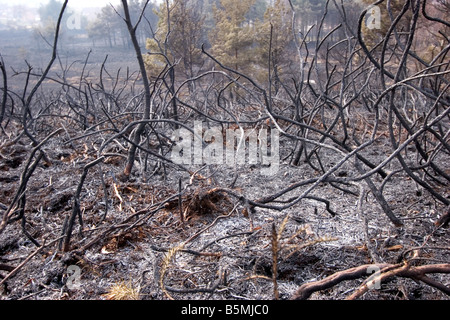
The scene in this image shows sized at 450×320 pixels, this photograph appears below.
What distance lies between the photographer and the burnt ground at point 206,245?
902 mm

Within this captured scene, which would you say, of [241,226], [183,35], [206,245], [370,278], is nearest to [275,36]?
[183,35]

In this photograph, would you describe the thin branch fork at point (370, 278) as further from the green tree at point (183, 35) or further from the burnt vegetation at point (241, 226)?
the green tree at point (183, 35)

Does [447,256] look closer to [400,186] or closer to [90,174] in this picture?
[400,186]

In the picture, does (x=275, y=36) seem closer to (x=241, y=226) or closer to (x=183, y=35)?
(x=183, y=35)

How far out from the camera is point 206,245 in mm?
1007

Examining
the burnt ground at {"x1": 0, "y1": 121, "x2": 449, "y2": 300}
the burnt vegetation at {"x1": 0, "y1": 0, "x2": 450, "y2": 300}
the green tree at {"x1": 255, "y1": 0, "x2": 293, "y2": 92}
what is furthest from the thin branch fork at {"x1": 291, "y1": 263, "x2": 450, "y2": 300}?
the green tree at {"x1": 255, "y1": 0, "x2": 293, "y2": 92}

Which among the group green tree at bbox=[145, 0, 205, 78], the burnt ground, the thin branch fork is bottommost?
the burnt ground

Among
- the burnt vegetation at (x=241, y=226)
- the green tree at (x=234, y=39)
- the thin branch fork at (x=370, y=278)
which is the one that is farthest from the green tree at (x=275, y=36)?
the thin branch fork at (x=370, y=278)

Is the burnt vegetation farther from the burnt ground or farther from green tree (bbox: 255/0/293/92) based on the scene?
green tree (bbox: 255/0/293/92)

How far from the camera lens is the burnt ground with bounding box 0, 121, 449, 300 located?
35.5 inches
